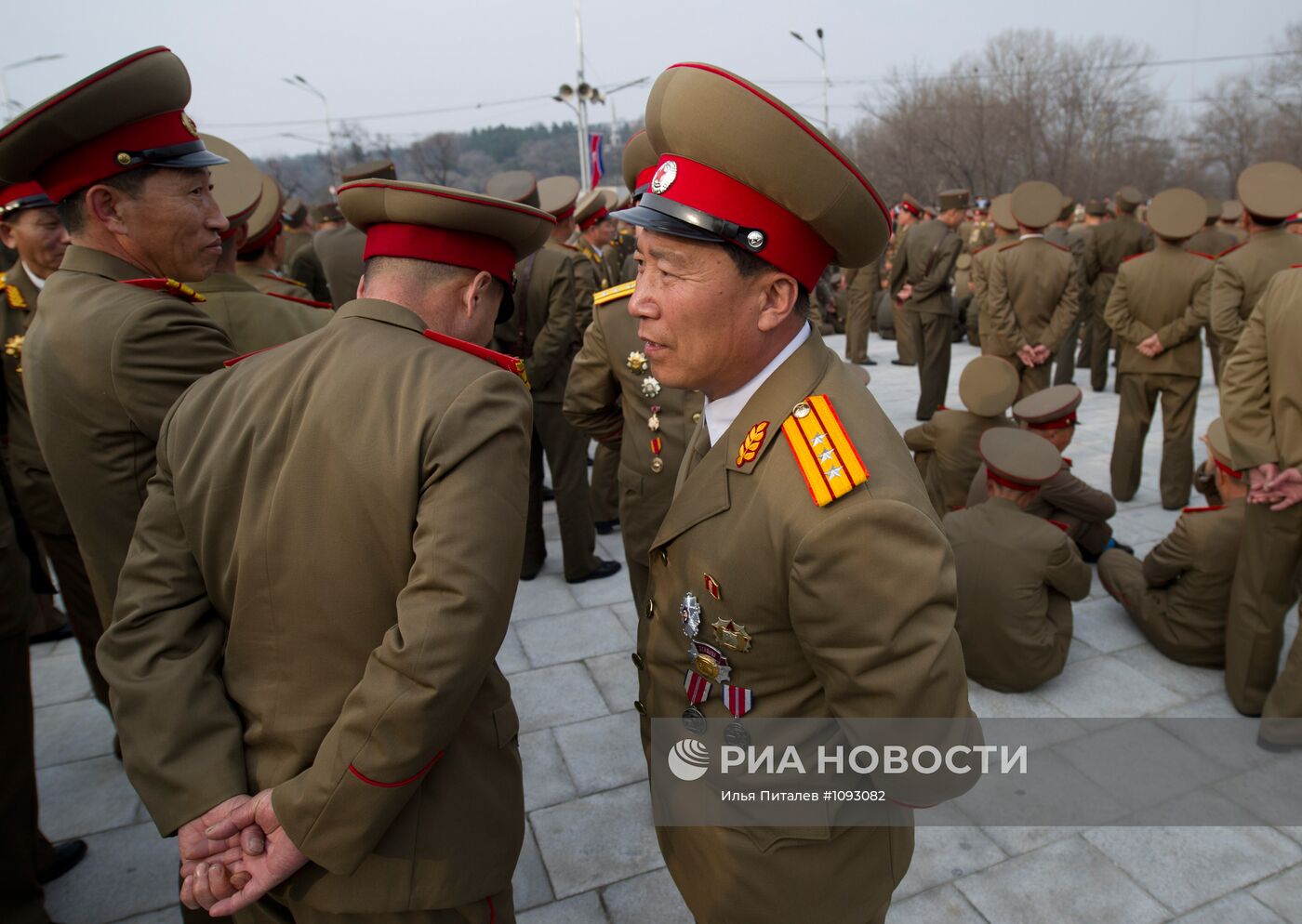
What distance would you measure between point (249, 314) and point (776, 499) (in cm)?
231

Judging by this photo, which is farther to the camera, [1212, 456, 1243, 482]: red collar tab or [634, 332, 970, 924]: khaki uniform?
[1212, 456, 1243, 482]: red collar tab

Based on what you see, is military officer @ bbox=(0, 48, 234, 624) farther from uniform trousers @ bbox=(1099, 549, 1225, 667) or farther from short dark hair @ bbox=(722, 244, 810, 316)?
uniform trousers @ bbox=(1099, 549, 1225, 667)

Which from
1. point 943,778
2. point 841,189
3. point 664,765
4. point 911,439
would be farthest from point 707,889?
point 911,439

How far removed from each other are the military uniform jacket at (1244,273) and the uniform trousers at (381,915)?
5.89 meters

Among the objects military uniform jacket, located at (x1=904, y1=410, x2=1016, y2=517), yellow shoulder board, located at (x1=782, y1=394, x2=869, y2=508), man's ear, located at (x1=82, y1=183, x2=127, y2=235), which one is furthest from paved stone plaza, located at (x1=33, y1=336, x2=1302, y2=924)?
man's ear, located at (x1=82, y1=183, x2=127, y2=235)

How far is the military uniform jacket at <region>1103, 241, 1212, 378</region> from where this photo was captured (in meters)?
5.91

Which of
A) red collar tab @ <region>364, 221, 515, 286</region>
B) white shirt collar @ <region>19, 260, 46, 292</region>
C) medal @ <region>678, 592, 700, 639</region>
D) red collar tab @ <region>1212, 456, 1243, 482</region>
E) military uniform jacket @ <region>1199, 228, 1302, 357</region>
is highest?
red collar tab @ <region>364, 221, 515, 286</region>

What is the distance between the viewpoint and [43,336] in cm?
227

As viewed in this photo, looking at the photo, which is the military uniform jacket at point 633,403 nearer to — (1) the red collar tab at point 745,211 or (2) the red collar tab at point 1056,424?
(1) the red collar tab at point 745,211

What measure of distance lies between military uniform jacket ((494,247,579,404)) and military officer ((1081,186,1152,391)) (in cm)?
676

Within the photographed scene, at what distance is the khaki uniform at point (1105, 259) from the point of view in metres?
9.29

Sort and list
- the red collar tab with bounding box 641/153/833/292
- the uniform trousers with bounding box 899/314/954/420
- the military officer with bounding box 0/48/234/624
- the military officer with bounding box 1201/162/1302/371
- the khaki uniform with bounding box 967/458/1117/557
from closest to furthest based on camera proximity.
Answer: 1. the red collar tab with bounding box 641/153/833/292
2. the military officer with bounding box 0/48/234/624
3. the khaki uniform with bounding box 967/458/1117/557
4. the military officer with bounding box 1201/162/1302/371
5. the uniform trousers with bounding box 899/314/954/420

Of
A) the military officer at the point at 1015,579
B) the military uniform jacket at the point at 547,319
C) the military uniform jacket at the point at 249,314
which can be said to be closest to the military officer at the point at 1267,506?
the military officer at the point at 1015,579

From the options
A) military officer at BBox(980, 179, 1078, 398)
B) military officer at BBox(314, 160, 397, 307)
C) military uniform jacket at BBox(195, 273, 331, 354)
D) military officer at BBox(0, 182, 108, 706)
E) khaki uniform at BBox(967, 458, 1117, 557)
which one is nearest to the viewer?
military uniform jacket at BBox(195, 273, 331, 354)
